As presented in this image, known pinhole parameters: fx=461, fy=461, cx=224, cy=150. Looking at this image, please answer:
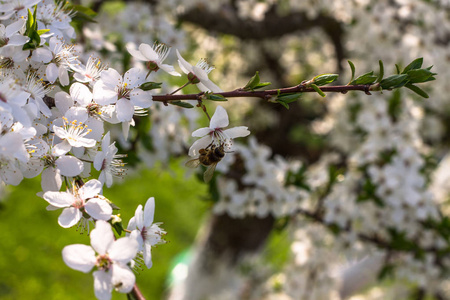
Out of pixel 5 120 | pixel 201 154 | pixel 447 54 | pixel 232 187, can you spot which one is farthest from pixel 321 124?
pixel 5 120

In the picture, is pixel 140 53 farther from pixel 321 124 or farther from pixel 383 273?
pixel 321 124

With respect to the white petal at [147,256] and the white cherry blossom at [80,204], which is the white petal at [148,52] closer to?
the white cherry blossom at [80,204]

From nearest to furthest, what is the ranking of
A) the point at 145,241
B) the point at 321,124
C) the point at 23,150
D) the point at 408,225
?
1. the point at 23,150
2. the point at 145,241
3. the point at 408,225
4. the point at 321,124

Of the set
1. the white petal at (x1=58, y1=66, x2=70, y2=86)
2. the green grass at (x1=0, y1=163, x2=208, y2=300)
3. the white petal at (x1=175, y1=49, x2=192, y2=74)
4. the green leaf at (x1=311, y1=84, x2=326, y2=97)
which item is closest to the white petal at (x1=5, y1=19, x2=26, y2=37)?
the white petal at (x1=58, y1=66, x2=70, y2=86)

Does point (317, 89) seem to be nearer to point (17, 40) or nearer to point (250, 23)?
point (17, 40)

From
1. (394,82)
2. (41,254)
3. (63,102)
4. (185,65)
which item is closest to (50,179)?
(63,102)

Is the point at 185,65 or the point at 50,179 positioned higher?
the point at 185,65
